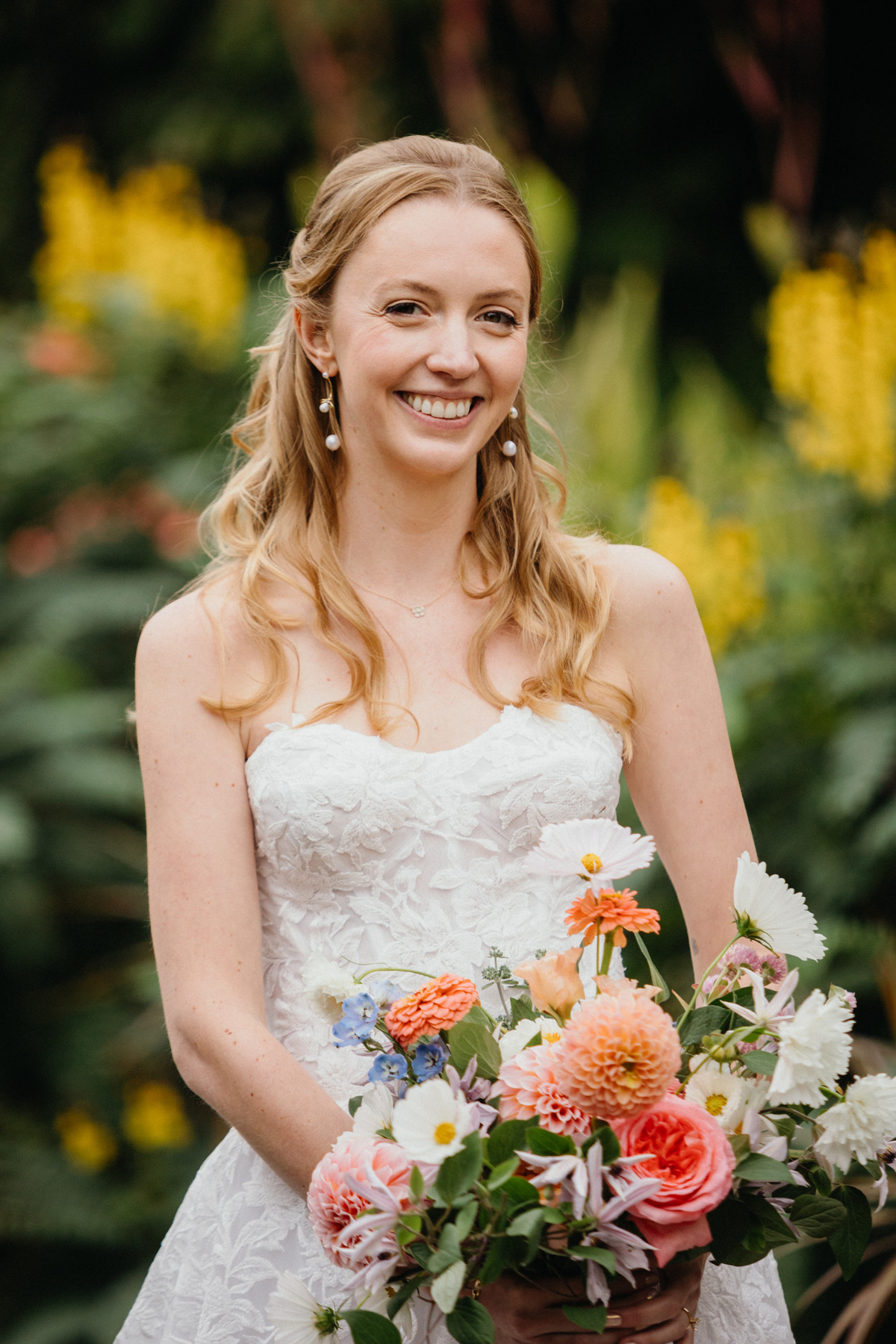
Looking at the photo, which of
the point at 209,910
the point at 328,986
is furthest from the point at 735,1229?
the point at 209,910

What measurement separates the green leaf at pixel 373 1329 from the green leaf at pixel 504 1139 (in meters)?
→ 0.23

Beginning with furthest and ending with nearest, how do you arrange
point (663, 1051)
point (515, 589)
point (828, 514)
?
1. point (828, 514)
2. point (515, 589)
3. point (663, 1051)

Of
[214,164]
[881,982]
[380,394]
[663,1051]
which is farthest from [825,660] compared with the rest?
[214,164]

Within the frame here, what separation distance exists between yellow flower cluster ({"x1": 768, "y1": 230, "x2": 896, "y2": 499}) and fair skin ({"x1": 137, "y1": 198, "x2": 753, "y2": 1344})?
7.36ft

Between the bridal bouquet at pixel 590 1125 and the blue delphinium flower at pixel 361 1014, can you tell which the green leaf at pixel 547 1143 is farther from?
the blue delphinium flower at pixel 361 1014

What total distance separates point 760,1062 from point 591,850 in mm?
312

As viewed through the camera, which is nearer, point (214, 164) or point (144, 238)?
point (144, 238)

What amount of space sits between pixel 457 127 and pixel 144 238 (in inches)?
82.4

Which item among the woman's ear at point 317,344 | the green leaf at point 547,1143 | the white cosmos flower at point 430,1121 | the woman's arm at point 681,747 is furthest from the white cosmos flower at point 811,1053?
the woman's ear at point 317,344

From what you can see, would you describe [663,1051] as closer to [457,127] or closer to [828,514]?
[828,514]

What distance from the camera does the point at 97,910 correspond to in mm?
5559

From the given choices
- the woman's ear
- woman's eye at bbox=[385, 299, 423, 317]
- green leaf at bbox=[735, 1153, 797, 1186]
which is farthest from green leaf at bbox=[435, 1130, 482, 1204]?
the woman's ear

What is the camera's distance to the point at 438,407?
2.13m

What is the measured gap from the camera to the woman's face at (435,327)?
211cm
